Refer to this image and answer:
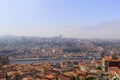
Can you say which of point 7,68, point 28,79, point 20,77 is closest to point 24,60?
point 7,68

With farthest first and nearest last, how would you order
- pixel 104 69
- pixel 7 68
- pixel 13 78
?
pixel 7 68 → pixel 13 78 → pixel 104 69

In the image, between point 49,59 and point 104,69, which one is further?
point 49,59

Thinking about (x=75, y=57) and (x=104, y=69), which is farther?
(x=75, y=57)

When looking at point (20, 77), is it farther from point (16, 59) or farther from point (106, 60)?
point (16, 59)

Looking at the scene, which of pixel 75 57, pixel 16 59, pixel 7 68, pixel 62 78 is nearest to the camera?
pixel 62 78

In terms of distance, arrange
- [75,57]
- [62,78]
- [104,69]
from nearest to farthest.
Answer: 1. [62,78]
2. [104,69]
3. [75,57]

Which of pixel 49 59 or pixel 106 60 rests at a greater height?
pixel 106 60

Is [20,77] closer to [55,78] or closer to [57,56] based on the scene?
[55,78]

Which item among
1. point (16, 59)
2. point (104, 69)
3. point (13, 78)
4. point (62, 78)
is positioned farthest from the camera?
point (16, 59)

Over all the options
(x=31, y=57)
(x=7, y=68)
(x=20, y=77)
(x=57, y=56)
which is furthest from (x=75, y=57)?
(x=20, y=77)
